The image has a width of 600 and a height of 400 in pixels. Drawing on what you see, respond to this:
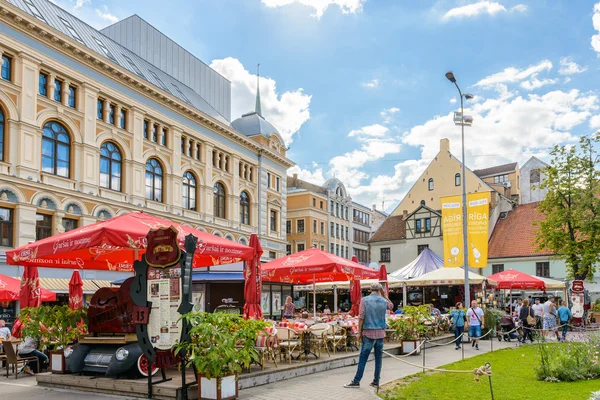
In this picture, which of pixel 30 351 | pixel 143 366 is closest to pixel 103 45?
pixel 30 351

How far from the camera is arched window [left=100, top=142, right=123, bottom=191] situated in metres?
31.9

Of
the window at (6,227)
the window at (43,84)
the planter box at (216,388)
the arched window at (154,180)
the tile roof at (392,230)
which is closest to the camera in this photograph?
the planter box at (216,388)

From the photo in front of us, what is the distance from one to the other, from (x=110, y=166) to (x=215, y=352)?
25.5 m

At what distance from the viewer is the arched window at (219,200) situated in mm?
42500

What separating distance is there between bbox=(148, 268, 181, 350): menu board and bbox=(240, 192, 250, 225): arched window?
35.5 metres

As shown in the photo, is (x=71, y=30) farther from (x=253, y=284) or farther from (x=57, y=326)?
(x=253, y=284)

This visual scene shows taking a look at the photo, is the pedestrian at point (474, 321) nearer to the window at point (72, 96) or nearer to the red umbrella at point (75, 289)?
the red umbrella at point (75, 289)

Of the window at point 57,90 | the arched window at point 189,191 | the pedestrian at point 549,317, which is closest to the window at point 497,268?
the arched window at point 189,191

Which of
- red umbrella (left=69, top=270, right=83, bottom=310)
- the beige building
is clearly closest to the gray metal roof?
the beige building

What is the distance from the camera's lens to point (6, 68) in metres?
26.3

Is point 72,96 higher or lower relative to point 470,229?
higher

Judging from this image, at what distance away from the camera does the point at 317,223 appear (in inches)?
2589

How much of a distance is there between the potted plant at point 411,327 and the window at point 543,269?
3387 cm

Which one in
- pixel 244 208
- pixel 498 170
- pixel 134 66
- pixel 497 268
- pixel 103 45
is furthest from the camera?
pixel 498 170
